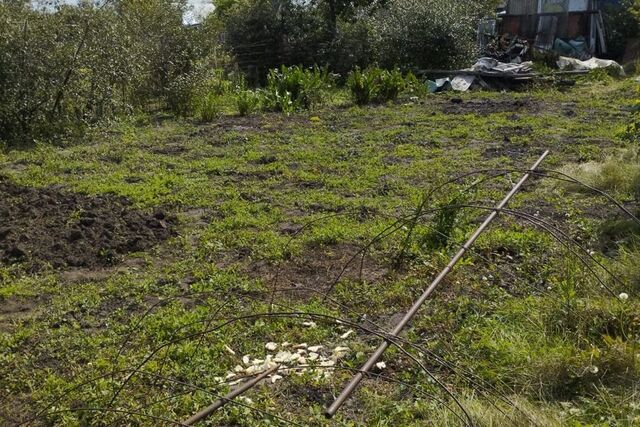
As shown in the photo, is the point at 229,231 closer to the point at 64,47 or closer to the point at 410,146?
the point at 410,146

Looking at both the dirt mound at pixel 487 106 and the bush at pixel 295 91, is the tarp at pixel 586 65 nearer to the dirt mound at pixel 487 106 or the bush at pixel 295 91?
the dirt mound at pixel 487 106

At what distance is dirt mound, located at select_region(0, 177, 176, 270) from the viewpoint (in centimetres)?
497

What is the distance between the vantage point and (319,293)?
9.81 feet

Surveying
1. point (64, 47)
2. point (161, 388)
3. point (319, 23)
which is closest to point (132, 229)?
point (161, 388)

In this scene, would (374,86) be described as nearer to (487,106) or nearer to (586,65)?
(487,106)

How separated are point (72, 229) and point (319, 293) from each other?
10.5ft

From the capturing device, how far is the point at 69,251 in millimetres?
5035

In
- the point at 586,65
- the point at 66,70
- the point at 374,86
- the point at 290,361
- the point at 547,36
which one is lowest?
the point at 290,361

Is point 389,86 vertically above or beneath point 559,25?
beneath

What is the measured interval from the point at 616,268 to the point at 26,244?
441cm

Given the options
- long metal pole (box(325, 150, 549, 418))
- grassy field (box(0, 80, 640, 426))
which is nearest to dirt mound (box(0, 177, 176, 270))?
grassy field (box(0, 80, 640, 426))

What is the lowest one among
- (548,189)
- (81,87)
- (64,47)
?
(548,189)

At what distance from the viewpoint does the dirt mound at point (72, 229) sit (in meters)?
4.97

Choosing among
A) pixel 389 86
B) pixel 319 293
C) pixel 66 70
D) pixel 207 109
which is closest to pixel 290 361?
pixel 319 293
